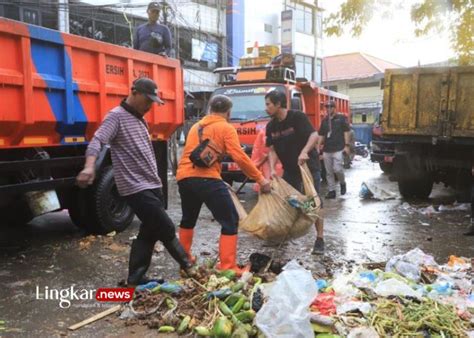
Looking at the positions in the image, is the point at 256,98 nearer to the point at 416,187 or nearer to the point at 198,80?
the point at 416,187

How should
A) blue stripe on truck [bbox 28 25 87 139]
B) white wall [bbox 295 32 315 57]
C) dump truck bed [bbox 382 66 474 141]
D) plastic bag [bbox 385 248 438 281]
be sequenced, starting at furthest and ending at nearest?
white wall [bbox 295 32 315 57] < dump truck bed [bbox 382 66 474 141] < blue stripe on truck [bbox 28 25 87 139] < plastic bag [bbox 385 248 438 281]

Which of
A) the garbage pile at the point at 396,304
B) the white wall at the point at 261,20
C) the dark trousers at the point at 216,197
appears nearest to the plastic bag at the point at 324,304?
the garbage pile at the point at 396,304

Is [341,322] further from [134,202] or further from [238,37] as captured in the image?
[238,37]

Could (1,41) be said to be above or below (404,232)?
above

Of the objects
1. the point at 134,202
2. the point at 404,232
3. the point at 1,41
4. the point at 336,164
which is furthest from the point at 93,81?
the point at 336,164

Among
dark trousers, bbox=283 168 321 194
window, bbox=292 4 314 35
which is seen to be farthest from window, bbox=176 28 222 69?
dark trousers, bbox=283 168 321 194

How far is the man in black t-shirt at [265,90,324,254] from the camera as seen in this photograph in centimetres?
525

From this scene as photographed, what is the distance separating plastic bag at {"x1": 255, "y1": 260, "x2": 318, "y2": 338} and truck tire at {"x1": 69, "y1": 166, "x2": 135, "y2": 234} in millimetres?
3181

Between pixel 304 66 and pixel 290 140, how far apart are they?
85.1ft

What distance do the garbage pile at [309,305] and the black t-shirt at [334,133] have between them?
5525mm

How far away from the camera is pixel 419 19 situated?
27.8 ft

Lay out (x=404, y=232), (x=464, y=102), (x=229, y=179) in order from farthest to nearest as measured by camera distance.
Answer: (x=229, y=179) < (x=464, y=102) < (x=404, y=232)

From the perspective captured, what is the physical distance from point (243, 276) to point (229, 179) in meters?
5.56

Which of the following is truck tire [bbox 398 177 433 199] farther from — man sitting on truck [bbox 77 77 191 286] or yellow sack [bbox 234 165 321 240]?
man sitting on truck [bbox 77 77 191 286]
